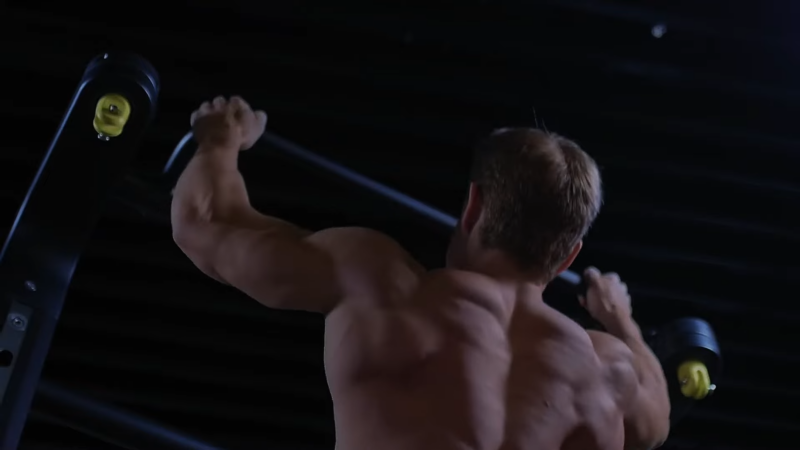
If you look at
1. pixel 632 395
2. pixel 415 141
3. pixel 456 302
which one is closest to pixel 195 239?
pixel 456 302

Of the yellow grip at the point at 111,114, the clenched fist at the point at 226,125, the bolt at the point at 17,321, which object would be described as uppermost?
the clenched fist at the point at 226,125

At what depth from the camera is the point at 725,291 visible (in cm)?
293

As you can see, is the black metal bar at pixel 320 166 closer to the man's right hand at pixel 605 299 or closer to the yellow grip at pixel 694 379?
the man's right hand at pixel 605 299

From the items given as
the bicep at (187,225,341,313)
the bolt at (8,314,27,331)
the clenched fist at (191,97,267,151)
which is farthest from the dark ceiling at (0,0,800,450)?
the bolt at (8,314,27,331)

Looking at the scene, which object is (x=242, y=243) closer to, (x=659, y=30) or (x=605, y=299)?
(x=605, y=299)

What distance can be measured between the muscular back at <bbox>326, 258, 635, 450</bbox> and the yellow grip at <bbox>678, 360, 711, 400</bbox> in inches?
18.5

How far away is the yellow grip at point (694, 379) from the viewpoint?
76.4 inches

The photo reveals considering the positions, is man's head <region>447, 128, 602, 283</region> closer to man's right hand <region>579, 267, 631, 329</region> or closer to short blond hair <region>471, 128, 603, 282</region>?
short blond hair <region>471, 128, 603, 282</region>

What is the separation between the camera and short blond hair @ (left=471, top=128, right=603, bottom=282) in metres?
1.53

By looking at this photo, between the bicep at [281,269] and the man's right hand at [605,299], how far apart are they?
73 cm

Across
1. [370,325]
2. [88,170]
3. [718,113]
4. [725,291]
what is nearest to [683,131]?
[718,113]

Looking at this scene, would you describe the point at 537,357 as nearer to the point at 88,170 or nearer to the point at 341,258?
the point at 341,258

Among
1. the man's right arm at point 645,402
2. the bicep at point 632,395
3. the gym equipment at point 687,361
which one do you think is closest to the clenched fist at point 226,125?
the bicep at point 632,395

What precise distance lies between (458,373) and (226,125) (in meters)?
0.61
